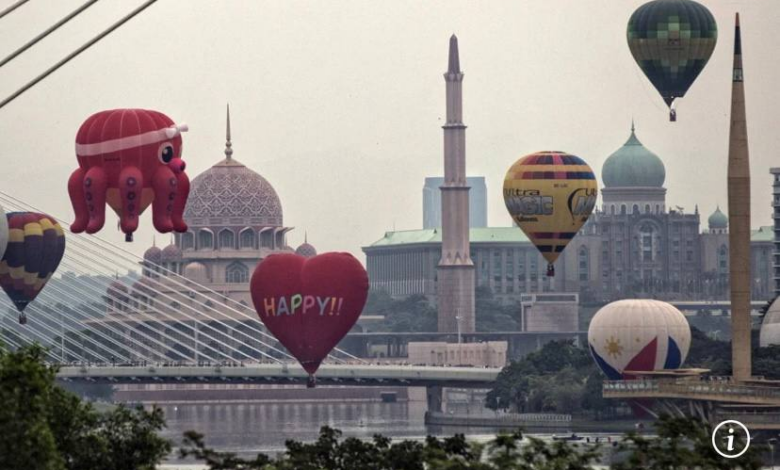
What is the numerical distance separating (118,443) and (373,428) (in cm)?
9480

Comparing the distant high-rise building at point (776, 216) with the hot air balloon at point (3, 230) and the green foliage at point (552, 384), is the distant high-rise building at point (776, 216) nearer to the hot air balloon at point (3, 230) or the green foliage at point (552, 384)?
the green foliage at point (552, 384)

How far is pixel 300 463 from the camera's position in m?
60.2

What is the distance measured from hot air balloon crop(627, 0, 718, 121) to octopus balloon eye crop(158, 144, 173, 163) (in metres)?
31.3

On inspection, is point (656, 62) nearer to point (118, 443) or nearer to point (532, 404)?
point (532, 404)

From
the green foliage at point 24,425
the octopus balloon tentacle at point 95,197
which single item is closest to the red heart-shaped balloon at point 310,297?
the octopus balloon tentacle at point 95,197

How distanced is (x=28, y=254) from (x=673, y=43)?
111 feet

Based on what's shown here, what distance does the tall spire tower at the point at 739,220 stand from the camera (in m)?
118

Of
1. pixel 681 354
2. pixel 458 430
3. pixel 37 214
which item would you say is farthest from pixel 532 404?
pixel 37 214

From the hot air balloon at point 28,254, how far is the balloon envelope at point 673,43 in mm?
30959

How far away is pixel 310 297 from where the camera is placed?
11638 cm

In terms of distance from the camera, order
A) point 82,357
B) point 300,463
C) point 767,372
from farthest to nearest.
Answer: point 82,357 → point 767,372 → point 300,463

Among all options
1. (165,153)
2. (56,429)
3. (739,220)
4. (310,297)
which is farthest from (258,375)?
(56,429)

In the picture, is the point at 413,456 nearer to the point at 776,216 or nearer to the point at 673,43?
the point at 673,43

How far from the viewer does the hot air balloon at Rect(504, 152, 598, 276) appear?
13738 centimetres
